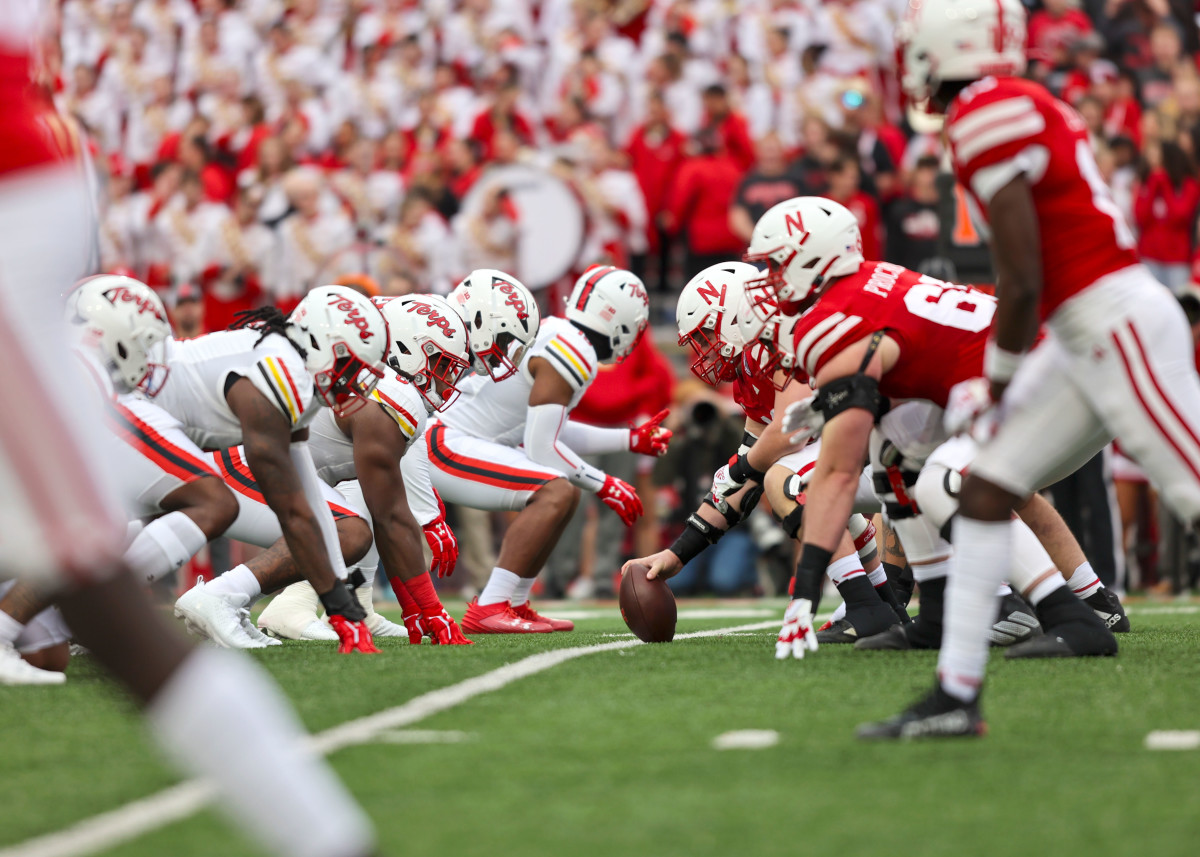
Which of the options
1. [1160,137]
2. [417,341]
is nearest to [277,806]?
[417,341]

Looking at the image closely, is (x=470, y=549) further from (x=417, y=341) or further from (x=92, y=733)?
(x=92, y=733)

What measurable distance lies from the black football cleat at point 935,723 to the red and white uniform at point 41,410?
186 centimetres

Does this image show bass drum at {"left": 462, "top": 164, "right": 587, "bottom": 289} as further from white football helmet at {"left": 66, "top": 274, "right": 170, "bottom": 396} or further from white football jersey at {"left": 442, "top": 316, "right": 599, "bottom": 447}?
white football helmet at {"left": 66, "top": 274, "right": 170, "bottom": 396}

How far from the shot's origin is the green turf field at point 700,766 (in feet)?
8.84

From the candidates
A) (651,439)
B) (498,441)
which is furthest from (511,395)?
(651,439)

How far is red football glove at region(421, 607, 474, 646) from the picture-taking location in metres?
6.32

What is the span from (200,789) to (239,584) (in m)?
3.17

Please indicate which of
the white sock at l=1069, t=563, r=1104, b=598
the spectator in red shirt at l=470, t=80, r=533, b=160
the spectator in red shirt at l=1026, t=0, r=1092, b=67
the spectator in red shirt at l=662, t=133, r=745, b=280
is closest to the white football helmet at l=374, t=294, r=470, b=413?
the white sock at l=1069, t=563, r=1104, b=598

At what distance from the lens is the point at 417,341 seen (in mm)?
6918

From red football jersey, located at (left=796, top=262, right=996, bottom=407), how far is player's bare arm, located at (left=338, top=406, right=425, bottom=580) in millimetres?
2034

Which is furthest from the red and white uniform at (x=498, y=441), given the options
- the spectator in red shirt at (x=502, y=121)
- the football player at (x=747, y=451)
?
the spectator in red shirt at (x=502, y=121)

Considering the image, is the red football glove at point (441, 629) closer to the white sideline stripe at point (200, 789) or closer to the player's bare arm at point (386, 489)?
the player's bare arm at point (386, 489)

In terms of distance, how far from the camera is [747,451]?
635cm

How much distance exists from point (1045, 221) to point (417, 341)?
363 centimetres
